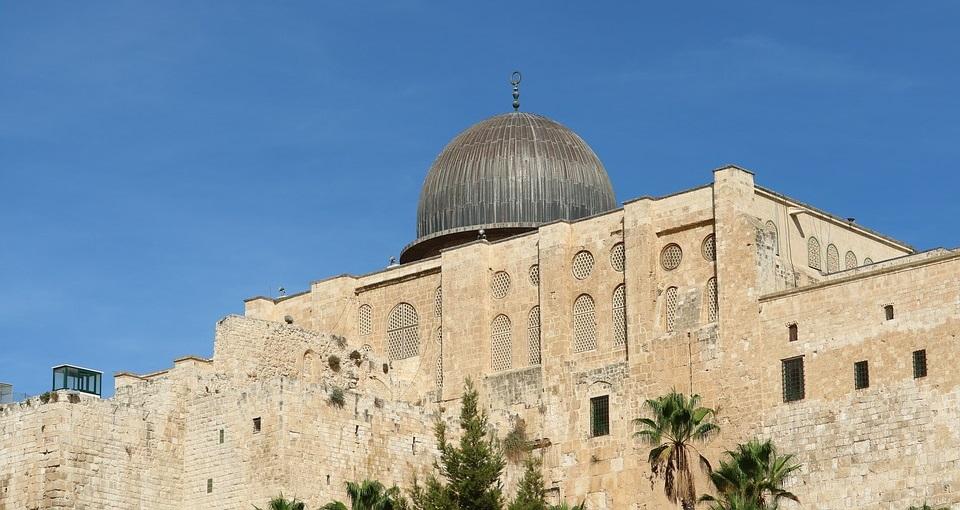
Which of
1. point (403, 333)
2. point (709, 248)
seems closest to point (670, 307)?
point (709, 248)

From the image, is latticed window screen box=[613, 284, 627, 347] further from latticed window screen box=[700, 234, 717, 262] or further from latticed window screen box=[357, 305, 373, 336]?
latticed window screen box=[357, 305, 373, 336]

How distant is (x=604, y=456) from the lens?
49594 millimetres

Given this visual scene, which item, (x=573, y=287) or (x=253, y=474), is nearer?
(x=253, y=474)

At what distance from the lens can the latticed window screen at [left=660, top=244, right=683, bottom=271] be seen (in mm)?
49688

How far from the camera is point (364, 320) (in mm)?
56469

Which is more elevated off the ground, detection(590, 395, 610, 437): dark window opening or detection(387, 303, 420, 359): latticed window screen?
detection(387, 303, 420, 359): latticed window screen

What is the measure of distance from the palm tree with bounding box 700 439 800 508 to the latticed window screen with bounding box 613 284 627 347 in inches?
259

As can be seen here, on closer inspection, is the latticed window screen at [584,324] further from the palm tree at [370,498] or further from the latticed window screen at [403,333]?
the palm tree at [370,498]

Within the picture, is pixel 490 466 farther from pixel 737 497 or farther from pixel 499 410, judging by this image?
pixel 499 410

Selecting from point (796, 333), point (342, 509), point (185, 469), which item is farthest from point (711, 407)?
point (185, 469)

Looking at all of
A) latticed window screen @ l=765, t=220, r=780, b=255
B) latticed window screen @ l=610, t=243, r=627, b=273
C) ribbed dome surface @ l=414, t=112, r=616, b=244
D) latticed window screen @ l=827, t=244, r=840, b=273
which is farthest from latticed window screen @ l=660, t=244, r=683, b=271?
ribbed dome surface @ l=414, t=112, r=616, b=244

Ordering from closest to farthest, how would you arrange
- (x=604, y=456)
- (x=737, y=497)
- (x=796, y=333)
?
(x=737, y=497) < (x=796, y=333) < (x=604, y=456)

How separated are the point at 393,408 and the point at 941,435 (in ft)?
46.6

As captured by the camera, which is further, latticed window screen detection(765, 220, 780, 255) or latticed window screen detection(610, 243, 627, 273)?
latticed window screen detection(610, 243, 627, 273)
